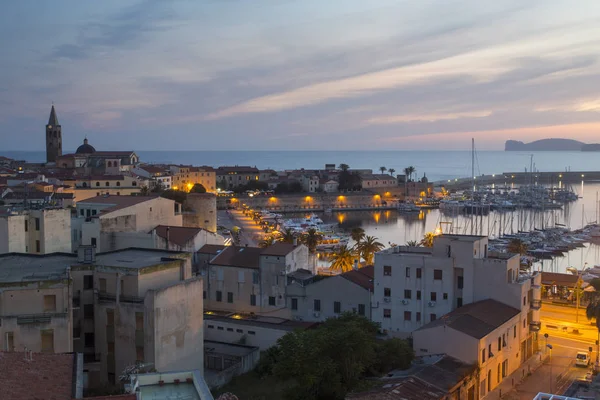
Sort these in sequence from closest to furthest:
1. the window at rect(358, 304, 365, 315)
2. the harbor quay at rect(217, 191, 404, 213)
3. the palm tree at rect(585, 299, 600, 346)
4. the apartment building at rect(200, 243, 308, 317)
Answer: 1. the palm tree at rect(585, 299, 600, 346)
2. the window at rect(358, 304, 365, 315)
3. the apartment building at rect(200, 243, 308, 317)
4. the harbor quay at rect(217, 191, 404, 213)

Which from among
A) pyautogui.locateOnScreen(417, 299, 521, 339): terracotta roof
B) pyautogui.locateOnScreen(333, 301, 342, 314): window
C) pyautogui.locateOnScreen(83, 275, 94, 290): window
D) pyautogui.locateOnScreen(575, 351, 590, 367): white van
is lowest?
pyautogui.locateOnScreen(575, 351, 590, 367): white van

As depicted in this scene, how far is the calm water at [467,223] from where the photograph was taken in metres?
53.3

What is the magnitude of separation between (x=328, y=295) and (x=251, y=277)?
385cm

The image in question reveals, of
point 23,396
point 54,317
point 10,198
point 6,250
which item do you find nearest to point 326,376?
point 54,317

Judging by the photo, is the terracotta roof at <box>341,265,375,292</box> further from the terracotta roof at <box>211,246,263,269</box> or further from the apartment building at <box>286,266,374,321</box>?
the terracotta roof at <box>211,246,263,269</box>

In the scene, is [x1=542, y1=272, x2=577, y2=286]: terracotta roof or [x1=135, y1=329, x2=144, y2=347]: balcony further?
[x1=542, y1=272, x2=577, y2=286]: terracotta roof

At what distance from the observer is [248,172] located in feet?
357

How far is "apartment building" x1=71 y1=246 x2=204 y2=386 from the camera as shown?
17.3m

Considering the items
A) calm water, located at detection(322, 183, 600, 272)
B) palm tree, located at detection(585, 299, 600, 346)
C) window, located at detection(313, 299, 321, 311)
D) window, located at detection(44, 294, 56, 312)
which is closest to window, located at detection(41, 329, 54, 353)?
window, located at detection(44, 294, 56, 312)

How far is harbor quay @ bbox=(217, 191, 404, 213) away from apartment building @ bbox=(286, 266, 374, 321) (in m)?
63.1

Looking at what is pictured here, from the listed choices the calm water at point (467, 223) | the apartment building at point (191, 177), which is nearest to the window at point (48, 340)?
the calm water at point (467, 223)

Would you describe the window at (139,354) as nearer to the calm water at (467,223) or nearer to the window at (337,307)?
the window at (337,307)

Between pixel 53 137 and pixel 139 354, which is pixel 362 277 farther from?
pixel 53 137

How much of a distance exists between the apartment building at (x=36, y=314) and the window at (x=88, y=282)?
1247 mm
